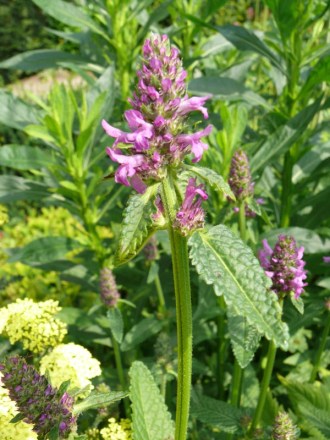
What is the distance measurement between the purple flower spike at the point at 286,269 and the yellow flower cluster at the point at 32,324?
635 millimetres

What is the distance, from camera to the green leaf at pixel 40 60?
269 cm

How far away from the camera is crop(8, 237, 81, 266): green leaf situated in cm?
225

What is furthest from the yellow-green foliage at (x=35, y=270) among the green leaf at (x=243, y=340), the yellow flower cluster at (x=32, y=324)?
the green leaf at (x=243, y=340)

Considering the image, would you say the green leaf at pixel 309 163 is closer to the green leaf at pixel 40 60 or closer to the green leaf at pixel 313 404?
the green leaf at pixel 313 404

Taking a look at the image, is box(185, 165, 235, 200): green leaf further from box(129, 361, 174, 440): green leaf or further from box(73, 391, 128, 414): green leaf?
box(129, 361, 174, 440): green leaf

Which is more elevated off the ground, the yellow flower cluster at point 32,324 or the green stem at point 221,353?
Result: the yellow flower cluster at point 32,324

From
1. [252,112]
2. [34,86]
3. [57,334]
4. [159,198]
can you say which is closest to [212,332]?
[57,334]

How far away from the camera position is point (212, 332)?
234 cm

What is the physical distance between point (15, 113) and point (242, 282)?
1580 millimetres

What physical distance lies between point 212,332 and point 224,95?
102 cm

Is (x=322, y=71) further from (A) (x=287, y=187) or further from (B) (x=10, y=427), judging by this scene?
(B) (x=10, y=427)

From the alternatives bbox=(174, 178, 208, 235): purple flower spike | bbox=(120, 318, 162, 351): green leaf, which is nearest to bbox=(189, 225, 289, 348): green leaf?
bbox=(174, 178, 208, 235): purple flower spike

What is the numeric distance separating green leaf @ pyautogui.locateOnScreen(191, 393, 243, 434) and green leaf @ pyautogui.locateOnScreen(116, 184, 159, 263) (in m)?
0.99

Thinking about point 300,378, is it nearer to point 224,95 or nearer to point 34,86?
point 224,95
